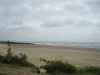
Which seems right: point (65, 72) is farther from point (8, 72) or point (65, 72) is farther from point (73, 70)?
point (8, 72)

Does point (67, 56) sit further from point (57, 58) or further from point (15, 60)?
point (15, 60)

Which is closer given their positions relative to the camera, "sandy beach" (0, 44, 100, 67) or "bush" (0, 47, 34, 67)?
"bush" (0, 47, 34, 67)

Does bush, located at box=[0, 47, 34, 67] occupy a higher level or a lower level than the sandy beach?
higher

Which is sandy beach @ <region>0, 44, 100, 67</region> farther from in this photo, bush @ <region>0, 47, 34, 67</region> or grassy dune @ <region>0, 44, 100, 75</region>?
bush @ <region>0, 47, 34, 67</region>

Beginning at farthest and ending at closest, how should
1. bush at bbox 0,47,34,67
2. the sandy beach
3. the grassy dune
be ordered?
the sandy beach
bush at bbox 0,47,34,67
the grassy dune

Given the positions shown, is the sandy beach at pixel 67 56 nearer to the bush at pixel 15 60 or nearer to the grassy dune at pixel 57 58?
the grassy dune at pixel 57 58

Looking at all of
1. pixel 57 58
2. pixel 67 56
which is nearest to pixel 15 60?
pixel 57 58

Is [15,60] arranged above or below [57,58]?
above

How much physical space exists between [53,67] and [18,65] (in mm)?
2176

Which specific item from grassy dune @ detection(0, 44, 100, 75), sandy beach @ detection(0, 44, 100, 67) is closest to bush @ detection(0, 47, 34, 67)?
grassy dune @ detection(0, 44, 100, 75)

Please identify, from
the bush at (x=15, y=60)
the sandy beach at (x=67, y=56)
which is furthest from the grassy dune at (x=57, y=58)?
the bush at (x=15, y=60)

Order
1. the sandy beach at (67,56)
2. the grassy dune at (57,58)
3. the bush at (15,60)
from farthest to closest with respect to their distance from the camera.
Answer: the sandy beach at (67,56) < the bush at (15,60) < the grassy dune at (57,58)

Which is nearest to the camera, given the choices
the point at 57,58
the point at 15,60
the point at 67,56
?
the point at 15,60

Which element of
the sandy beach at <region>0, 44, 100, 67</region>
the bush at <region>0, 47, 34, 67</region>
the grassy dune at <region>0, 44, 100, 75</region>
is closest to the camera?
the grassy dune at <region>0, 44, 100, 75</region>
